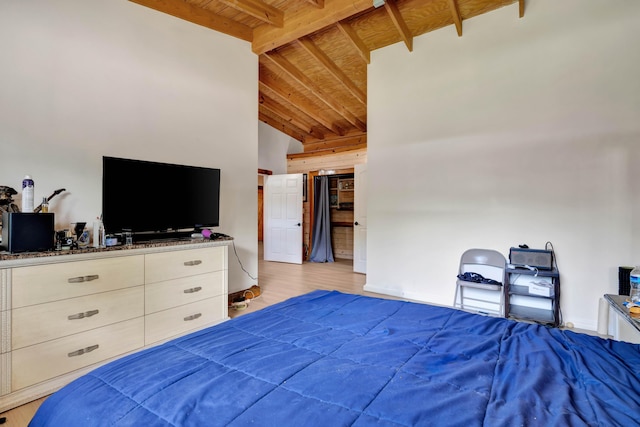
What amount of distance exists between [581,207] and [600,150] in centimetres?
54

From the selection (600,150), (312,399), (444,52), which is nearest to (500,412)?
(312,399)

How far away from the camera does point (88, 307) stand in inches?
81.2

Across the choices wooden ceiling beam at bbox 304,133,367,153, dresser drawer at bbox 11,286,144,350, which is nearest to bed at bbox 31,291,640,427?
dresser drawer at bbox 11,286,144,350

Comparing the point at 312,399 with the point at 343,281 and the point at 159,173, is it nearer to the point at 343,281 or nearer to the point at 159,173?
the point at 159,173

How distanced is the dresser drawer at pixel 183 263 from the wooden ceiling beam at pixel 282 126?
4167mm

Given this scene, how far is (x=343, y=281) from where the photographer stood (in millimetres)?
4867

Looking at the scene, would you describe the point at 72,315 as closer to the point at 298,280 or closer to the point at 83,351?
the point at 83,351

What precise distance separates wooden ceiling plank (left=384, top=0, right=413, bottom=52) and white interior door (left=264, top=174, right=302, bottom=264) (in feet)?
10.9

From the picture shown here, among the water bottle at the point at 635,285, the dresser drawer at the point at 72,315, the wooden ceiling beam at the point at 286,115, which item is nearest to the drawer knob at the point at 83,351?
the dresser drawer at the point at 72,315

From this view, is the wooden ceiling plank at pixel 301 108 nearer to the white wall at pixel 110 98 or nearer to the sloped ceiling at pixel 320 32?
the sloped ceiling at pixel 320 32

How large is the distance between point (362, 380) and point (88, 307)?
2057mm

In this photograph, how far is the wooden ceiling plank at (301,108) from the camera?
5121mm

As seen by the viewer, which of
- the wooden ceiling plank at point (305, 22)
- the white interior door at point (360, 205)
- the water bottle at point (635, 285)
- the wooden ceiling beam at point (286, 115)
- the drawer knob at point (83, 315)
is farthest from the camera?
the white interior door at point (360, 205)

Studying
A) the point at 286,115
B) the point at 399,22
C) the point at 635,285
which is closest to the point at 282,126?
the point at 286,115
